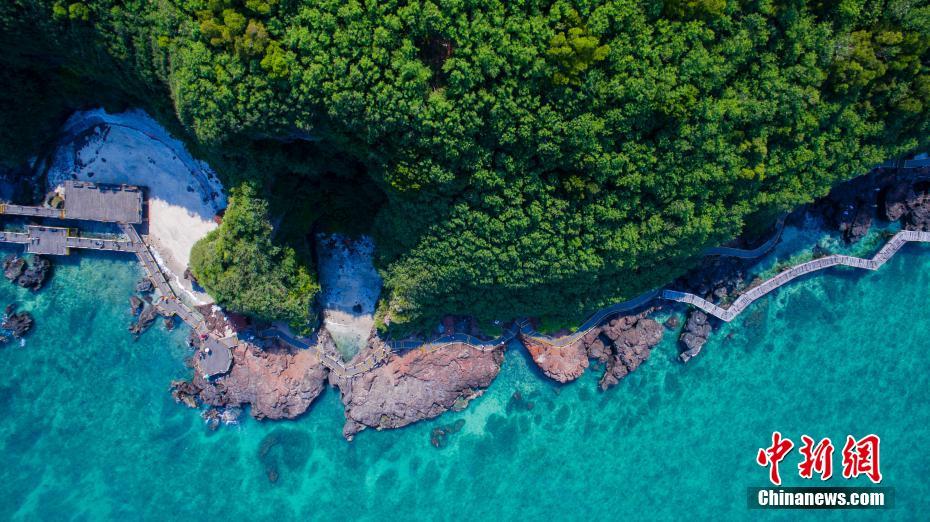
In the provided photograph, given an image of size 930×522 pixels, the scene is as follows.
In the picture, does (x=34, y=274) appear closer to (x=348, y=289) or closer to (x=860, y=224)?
(x=348, y=289)

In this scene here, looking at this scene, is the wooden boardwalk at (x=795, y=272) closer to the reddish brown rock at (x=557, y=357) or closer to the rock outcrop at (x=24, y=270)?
the reddish brown rock at (x=557, y=357)

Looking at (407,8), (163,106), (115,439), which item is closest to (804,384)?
(407,8)

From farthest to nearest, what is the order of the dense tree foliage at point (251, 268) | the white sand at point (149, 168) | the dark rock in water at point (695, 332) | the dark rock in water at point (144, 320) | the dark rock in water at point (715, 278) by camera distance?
the dark rock in water at point (695, 332)
the dark rock in water at point (715, 278)
the dark rock in water at point (144, 320)
the white sand at point (149, 168)
the dense tree foliage at point (251, 268)

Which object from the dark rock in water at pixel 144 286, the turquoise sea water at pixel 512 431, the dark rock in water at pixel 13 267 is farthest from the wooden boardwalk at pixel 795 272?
the dark rock in water at pixel 13 267

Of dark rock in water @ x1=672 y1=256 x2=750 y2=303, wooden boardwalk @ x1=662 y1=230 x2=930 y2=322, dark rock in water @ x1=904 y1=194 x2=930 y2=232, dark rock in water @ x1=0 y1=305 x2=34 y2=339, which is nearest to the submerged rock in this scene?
dark rock in water @ x1=0 y1=305 x2=34 y2=339

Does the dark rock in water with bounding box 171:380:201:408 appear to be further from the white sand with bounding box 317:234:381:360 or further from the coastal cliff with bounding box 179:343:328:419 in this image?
the white sand with bounding box 317:234:381:360
